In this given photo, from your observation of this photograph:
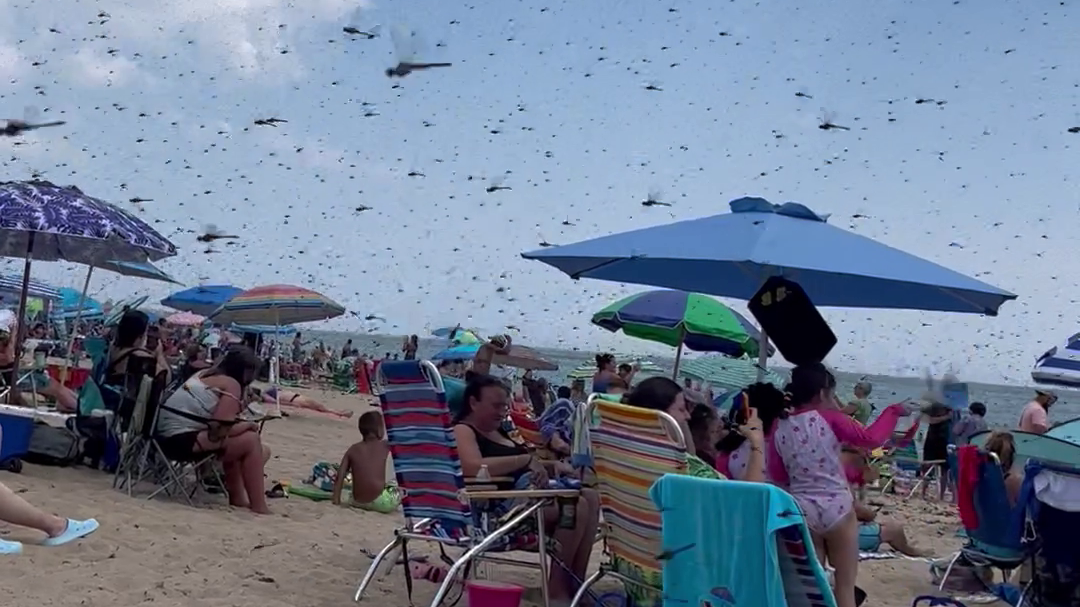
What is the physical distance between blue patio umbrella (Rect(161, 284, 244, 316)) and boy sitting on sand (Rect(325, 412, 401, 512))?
42.7 ft

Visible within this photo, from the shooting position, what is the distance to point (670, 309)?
10578 mm

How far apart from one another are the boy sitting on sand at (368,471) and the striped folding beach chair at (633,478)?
11.0 feet

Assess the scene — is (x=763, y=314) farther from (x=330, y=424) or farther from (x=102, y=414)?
(x=330, y=424)

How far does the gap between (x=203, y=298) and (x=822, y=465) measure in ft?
57.0

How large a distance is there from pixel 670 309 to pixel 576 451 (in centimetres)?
652

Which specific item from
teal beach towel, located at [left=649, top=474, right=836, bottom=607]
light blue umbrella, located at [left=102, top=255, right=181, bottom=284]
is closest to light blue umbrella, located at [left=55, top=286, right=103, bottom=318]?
light blue umbrella, located at [left=102, top=255, right=181, bottom=284]

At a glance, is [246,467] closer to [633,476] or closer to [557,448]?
[557,448]

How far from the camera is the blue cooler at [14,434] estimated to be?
5973 millimetres

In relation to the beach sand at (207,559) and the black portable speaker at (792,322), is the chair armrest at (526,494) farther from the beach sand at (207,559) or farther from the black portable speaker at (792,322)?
the black portable speaker at (792,322)

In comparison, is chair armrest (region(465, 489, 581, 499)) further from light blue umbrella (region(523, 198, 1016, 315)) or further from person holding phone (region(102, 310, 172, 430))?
person holding phone (region(102, 310, 172, 430))

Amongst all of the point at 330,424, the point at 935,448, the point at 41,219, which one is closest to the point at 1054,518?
the point at 41,219

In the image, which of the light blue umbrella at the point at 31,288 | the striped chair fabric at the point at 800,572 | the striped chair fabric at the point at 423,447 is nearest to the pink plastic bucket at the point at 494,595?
the striped chair fabric at the point at 423,447

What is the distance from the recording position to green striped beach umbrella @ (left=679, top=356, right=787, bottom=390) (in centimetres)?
1286

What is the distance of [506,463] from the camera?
447cm
